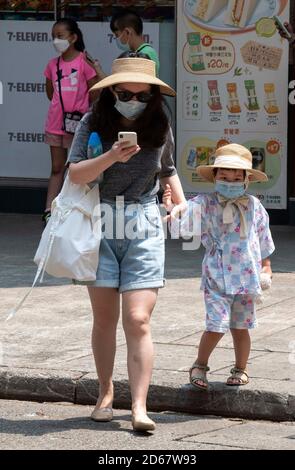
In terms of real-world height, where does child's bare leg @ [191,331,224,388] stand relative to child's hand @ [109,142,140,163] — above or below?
below

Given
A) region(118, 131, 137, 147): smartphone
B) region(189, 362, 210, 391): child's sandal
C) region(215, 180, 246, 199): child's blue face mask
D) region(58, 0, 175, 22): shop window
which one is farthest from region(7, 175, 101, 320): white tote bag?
region(58, 0, 175, 22): shop window

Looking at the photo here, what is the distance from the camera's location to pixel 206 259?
23.8 feet

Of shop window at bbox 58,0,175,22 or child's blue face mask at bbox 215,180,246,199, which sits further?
shop window at bbox 58,0,175,22

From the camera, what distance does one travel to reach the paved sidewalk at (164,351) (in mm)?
7301

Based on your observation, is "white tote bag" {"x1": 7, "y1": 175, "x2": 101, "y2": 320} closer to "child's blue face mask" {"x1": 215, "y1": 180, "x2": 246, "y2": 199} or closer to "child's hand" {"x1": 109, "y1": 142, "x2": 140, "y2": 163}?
"child's hand" {"x1": 109, "y1": 142, "x2": 140, "y2": 163}

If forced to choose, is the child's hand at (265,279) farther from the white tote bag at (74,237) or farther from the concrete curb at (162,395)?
the white tote bag at (74,237)

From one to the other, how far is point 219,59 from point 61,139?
1.63 m

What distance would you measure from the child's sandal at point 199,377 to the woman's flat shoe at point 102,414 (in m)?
0.52

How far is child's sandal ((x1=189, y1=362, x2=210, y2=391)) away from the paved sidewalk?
47mm

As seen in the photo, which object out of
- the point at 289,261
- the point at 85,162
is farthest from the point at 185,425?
the point at 289,261

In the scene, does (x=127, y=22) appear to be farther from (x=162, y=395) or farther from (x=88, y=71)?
(x=162, y=395)

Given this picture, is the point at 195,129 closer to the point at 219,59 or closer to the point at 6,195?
the point at 219,59

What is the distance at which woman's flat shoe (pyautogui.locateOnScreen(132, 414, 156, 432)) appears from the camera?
668cm

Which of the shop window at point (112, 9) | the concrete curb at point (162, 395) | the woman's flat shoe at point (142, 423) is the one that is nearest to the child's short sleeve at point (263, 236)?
the concrete curb at point (162, 395)
